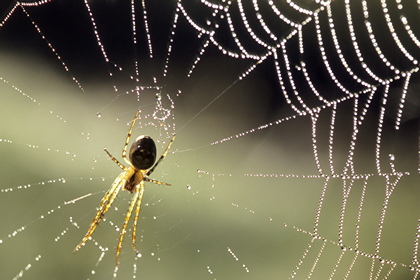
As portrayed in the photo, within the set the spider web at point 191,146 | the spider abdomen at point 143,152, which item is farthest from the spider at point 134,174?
the spider web at point 191,146

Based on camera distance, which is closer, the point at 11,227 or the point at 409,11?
the point at 409,11

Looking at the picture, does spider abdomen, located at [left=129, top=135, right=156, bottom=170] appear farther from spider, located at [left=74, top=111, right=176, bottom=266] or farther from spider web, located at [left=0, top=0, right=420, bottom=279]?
spider web, located at [left=0, top=0, right=420, bottom=279]

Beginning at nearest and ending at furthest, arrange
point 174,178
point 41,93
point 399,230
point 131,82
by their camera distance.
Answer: point 131,82 → point 174,178 → point 41,93 → point 399,230

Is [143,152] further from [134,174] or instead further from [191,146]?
[191,146]

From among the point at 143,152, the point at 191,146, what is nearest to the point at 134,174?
the point at 143,152

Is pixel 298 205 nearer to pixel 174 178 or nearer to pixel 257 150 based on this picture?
pixel 257 150

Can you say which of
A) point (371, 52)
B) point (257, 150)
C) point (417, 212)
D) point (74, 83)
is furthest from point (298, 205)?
point (74, 83)
